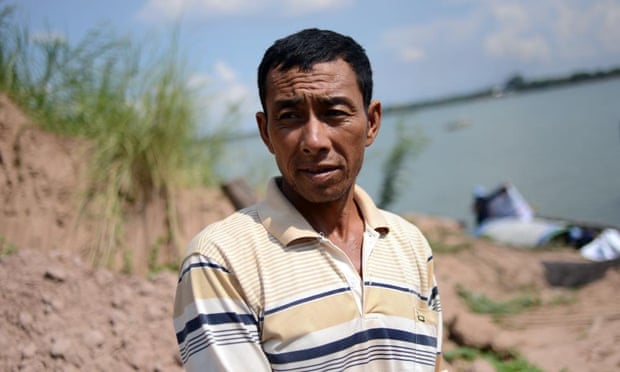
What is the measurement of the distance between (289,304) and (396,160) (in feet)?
22.6

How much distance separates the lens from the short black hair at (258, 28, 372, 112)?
54.7 inches

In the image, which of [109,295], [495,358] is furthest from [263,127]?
[495,358]

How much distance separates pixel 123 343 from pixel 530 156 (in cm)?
2166

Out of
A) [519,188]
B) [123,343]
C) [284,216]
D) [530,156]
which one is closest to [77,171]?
[123,343]

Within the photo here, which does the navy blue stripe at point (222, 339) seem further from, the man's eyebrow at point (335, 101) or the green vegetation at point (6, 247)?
the green vegetation at point (6, 247)

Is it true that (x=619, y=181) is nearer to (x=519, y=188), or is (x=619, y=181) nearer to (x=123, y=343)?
(x=519, y=188)

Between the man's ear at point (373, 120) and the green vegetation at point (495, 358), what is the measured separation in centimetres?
291

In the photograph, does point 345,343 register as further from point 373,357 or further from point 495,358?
point 495,358

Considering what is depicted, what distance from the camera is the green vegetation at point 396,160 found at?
7723 millimetres

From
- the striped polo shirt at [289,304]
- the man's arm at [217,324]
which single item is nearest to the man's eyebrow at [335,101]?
the striped polo shirt at [289,304]

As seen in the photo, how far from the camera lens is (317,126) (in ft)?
4.58

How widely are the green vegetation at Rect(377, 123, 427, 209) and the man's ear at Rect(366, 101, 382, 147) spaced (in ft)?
20.0

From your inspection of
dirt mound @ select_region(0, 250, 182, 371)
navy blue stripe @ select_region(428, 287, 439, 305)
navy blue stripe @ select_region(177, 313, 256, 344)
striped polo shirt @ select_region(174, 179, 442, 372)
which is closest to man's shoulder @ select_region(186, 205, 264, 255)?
striped polo shirt @ select_region(174, 179, 442, 372)

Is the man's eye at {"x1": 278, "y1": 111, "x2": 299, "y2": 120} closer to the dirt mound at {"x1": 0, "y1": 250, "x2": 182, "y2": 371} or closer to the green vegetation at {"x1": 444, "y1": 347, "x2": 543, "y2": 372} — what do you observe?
the dirt mound at {"x1": 0, "y1": 250, "x2": 182, "y2": 371}
